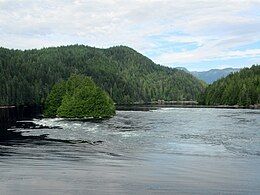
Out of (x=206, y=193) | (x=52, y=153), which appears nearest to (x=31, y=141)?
(x=52, y=153)

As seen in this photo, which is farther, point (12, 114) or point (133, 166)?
point (12, 114)

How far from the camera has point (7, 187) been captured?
137 ft

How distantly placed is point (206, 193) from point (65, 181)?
47.2 feet

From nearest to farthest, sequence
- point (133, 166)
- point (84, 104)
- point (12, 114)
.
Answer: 1. point (133, 166)
2. point (12, 114)
3. point (84, 104)

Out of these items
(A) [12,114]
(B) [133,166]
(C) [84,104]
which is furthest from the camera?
(C) [84,104]

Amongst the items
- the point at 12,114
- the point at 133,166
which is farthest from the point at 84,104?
the point at 133,166

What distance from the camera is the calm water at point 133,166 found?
1651 inches

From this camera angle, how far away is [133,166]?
5372cm

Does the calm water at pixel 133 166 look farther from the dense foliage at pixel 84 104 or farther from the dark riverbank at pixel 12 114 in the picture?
the dense foliage at pixel 84 104

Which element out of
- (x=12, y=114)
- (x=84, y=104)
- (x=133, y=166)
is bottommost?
(x=133, y=166)

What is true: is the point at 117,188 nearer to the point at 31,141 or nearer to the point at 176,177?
the point at 176,177

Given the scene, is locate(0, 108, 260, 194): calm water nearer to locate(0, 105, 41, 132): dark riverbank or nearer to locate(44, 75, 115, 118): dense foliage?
locate(0, 105, 41, 132): dark riverbank

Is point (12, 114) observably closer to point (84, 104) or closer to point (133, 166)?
point (84, 104)

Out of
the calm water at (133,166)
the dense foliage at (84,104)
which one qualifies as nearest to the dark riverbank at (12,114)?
the dense foliage at (84,104)
